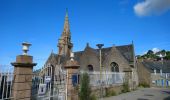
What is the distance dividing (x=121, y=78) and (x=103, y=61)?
33.0 ft

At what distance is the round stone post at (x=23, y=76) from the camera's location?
696cm

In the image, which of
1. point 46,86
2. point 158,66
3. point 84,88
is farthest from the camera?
point 158,66

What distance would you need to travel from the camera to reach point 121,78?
2012cm

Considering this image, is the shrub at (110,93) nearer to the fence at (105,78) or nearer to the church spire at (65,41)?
the fence at (105,78)

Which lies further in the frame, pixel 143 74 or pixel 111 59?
pixel 143 74

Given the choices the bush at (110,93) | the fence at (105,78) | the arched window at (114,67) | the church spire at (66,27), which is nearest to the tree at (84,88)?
the fence at (105,78)

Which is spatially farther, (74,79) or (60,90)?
(74,79)

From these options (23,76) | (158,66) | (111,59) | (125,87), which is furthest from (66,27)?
(23,76)

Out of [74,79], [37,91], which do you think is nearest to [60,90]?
[74,79]

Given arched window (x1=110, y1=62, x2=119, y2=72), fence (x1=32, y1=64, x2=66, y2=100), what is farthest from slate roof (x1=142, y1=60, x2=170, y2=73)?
fence (x1=32, y1=64, x2=66, y2=100)

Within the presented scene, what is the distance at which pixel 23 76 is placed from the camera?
24.0 feet

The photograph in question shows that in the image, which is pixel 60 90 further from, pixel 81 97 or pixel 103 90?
pixel 103 90

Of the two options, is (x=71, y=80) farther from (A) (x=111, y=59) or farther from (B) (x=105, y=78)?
(A) (x=111, y=59)

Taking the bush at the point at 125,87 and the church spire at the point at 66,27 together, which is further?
the church spire at the point at 66,27
